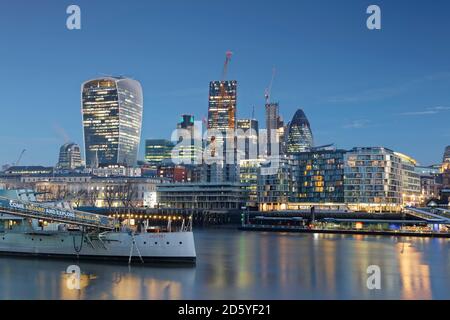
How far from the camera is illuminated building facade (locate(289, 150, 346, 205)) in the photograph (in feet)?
474

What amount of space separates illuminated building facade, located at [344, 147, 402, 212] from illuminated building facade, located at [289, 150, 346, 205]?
9.54ft

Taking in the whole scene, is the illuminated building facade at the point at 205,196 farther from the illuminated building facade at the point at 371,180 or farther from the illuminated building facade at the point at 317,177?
the illuminated building facade at the point at 371,180

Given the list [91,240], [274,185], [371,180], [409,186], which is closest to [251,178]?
[274,185]

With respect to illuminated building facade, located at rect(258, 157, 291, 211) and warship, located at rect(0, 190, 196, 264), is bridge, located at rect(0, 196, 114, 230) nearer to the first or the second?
warship, located at rect(0, 190, 196, 264)

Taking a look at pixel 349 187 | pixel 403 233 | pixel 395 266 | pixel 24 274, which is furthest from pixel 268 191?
pixel 24 274

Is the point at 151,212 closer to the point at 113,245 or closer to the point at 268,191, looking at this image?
the point at 268,191

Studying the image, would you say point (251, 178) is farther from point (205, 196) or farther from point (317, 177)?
point (317, 177)

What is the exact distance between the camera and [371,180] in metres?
139

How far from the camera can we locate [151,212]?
15250 centimetres

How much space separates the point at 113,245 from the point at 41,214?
603 centimetres

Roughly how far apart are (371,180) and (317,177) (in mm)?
15215

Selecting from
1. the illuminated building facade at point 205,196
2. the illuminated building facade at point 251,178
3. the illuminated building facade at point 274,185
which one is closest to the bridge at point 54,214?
the illuminated building facade at point 274,185

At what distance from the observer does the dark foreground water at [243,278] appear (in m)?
33.9
